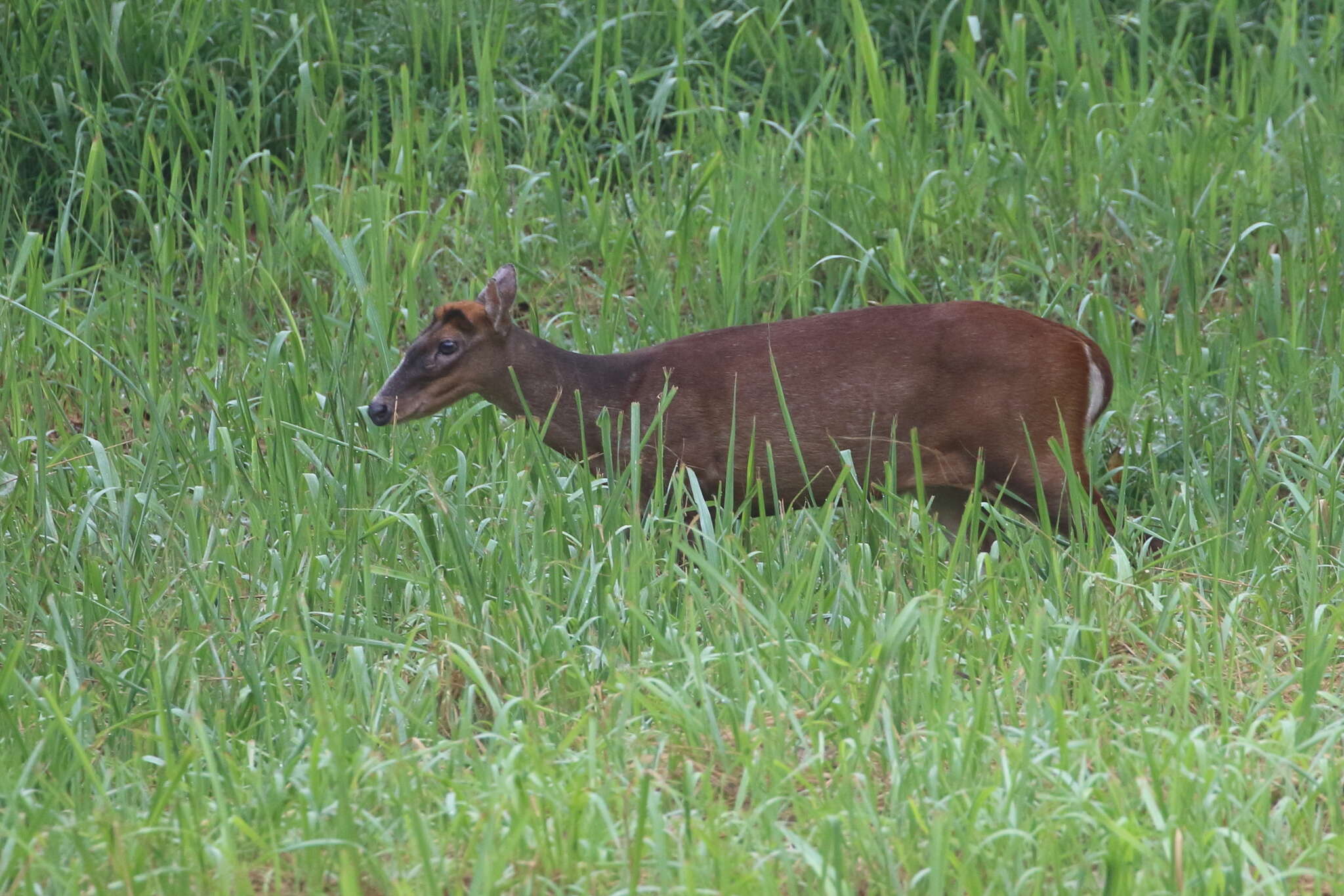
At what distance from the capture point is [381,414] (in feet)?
17.9

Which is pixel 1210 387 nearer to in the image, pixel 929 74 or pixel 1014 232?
pixel 1014 232

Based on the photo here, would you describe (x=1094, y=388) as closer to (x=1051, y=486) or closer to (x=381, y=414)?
(x=1051, y=486)

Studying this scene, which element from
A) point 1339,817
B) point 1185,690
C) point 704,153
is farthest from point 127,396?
point 1339,817

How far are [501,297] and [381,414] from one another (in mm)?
614

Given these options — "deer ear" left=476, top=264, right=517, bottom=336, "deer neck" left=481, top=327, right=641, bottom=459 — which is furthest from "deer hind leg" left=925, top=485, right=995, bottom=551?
"deer ear" left=476, top=264, right=517, bottom=336

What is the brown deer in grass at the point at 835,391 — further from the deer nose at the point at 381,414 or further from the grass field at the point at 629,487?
the grass field at the point at 629,487

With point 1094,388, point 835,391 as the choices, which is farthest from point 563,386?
point 1094,388

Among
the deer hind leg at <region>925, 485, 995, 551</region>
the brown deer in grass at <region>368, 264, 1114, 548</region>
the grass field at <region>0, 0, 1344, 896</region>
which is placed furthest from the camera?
the deer hind leg at <region>925, 485, 995, 551</region>

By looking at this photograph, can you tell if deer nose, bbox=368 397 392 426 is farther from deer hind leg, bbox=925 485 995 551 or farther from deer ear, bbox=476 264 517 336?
deer hind leg, bbox=925 485 995 551

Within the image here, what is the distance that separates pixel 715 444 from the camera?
5.70 m

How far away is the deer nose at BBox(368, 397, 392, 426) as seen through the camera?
5438 mm

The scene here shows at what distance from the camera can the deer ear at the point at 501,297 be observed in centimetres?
577

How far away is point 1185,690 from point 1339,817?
44 centimetres

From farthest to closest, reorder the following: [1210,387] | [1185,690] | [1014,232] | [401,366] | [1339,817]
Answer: [1014,232], [1210,387], [401,366], [1185,690], [1339,817]
